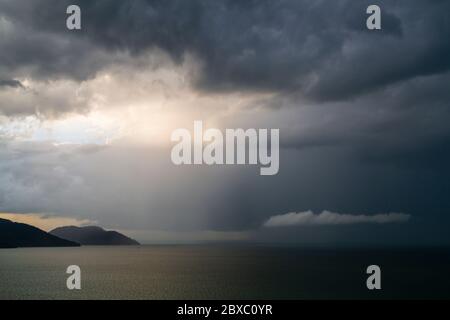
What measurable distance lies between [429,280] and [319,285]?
124 feet

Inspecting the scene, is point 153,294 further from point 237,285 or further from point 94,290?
point 237,285

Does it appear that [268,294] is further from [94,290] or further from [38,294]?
[38,294]

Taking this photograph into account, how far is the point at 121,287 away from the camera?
→ 315 feet

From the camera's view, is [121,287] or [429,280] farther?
[429,280]
